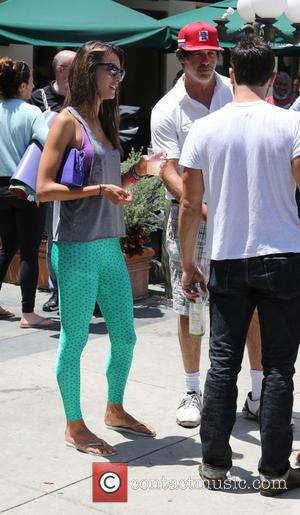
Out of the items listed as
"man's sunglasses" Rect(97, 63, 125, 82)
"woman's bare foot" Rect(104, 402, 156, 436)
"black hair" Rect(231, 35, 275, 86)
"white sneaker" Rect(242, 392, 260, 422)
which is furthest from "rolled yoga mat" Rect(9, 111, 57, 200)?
"black hair" Rect(231, 35, 275, 86)

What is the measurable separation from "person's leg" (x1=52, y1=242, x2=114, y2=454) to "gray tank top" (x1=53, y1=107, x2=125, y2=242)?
5cm

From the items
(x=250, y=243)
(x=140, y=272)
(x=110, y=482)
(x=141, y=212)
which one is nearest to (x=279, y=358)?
(x=250, y=243)

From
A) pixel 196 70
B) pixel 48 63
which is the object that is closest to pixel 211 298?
pixel 196 70

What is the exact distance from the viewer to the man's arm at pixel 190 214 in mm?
4020

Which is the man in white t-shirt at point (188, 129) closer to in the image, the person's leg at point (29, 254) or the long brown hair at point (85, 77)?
the long brown hair at point (85, 77)

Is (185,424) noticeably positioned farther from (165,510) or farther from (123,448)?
(165,510)

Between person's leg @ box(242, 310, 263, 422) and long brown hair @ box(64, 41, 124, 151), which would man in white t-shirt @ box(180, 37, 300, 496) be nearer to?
long brown hair @ box(64, 41, 124, 151)

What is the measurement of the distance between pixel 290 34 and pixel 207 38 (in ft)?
21.0

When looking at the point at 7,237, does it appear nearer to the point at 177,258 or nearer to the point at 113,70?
the point at 177,258

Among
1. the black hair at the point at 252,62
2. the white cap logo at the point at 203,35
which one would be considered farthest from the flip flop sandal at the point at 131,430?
the white cap logo at the point at 203,35

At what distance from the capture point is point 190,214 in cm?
407

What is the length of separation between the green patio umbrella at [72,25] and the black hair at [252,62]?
5.70m

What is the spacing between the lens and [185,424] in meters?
4.89

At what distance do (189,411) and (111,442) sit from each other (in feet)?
1.58
